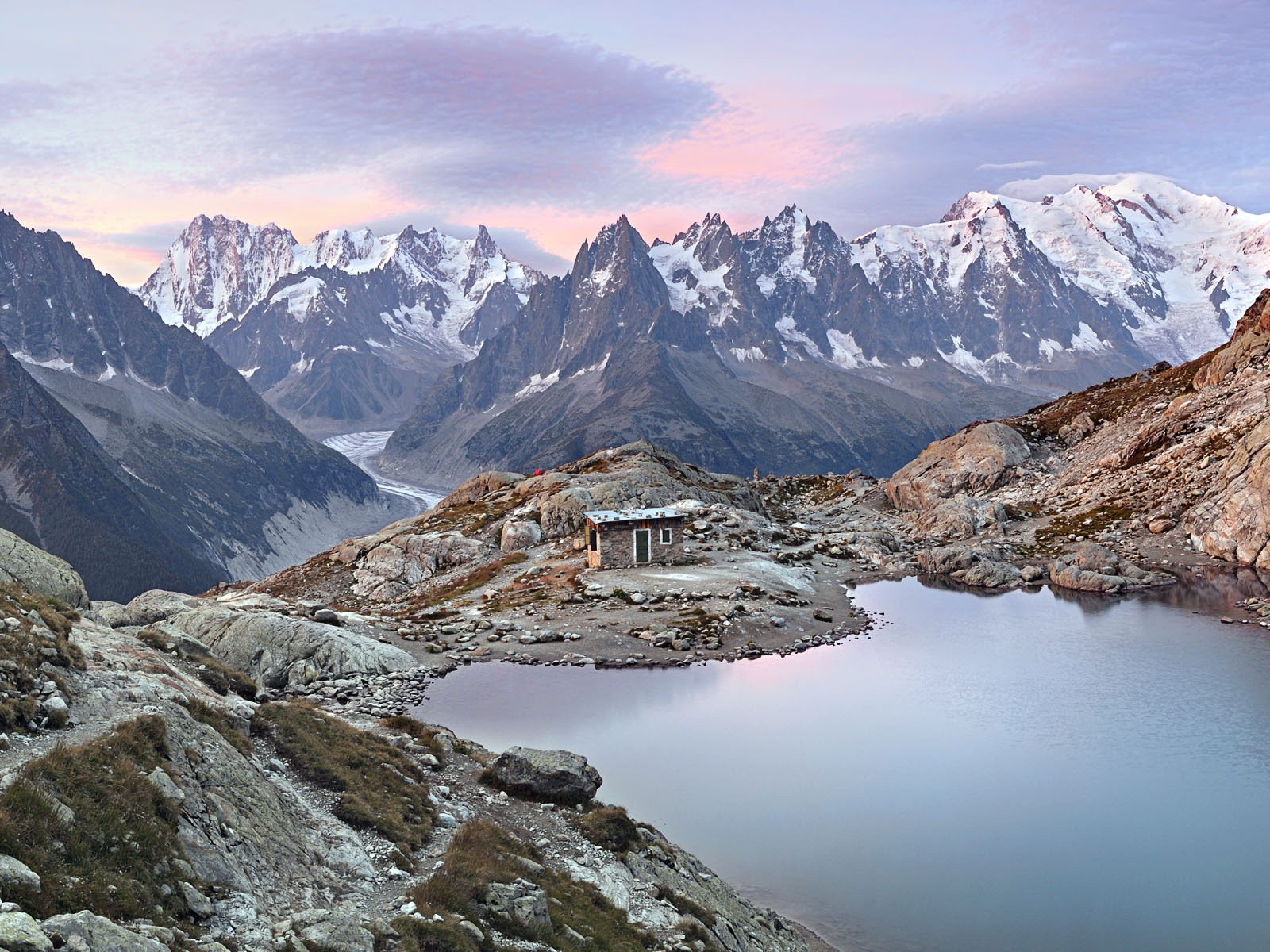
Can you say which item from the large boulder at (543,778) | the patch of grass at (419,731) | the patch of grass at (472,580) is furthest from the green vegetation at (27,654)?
the patch of grass at (472,580)

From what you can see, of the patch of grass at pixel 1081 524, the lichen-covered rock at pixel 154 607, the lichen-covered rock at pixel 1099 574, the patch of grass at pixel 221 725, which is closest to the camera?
the patch of grass at pixel 221 725

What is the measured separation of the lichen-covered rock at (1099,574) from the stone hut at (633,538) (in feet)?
138

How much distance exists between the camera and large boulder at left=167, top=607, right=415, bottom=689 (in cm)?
6041

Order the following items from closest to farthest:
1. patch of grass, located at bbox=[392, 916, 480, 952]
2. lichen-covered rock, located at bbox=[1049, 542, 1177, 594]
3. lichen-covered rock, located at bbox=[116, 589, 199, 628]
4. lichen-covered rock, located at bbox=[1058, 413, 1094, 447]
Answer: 1. patch of grass, located at bbox=[392, 916, 480, 952]
2. lichen-covered rock, located at bbox=[116, 589, 199, 628]
3. lichen-covered rock, located at bbox=[1049, 542, 1177, 594]
4. lichen-covered rock, located at bbox=[1058, 413, 1094, 447]

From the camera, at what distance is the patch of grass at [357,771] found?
2970cm

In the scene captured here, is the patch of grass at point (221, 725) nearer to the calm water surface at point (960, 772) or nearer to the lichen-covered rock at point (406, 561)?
the calm water surface at point (960, 772)

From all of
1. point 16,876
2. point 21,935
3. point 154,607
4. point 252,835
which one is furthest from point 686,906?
point 154,607

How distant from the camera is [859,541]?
126312mm

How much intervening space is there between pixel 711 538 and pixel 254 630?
194ft

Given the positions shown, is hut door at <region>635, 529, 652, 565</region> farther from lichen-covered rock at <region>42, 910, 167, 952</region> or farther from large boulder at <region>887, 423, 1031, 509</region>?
lichen-covered rock at <region>42, 910, 167, 952</region>

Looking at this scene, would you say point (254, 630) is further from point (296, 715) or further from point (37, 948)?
point (37, 948)

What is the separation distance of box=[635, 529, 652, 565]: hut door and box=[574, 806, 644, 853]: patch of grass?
6121 centimetres

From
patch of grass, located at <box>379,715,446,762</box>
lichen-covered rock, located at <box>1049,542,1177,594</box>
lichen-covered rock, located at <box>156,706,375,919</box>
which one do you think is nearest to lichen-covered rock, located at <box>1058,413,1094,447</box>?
lichen-covered rock, located at <box>1049,542,1177,594</box>

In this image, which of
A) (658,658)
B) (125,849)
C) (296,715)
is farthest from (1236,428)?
(125,849)
